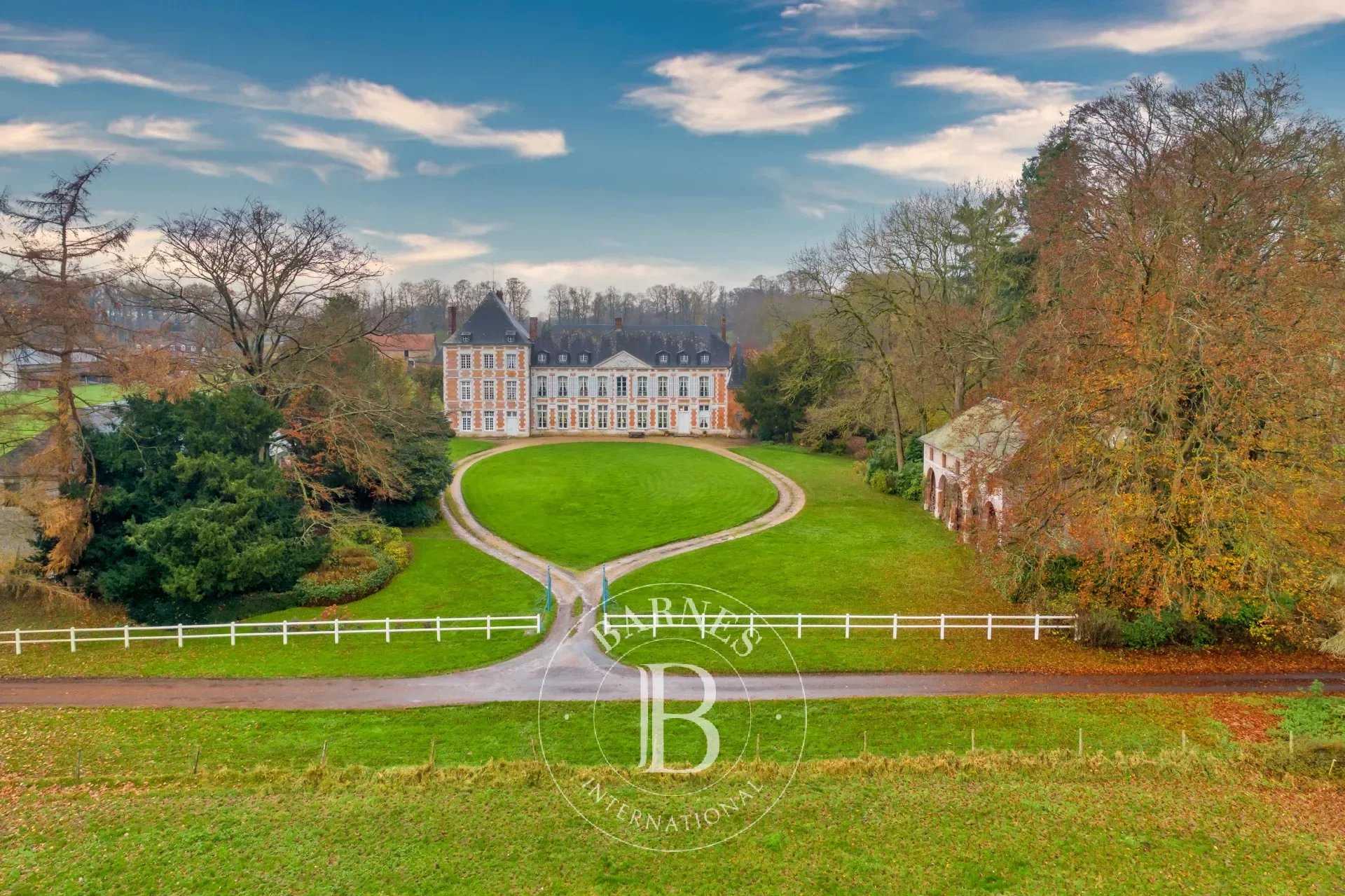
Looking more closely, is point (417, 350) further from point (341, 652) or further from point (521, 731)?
point (521, 731)

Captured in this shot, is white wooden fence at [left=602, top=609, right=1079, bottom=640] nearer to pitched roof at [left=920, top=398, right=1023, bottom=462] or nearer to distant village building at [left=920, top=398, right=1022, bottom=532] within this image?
distant village building at [left=920, top=398, right=1022, bottom=532]

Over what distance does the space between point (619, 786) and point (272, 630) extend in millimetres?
11811

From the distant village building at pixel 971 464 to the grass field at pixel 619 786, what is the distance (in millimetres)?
7229

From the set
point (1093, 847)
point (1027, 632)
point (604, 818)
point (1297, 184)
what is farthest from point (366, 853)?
point (1297, 184)

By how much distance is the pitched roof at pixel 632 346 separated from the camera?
54750mm

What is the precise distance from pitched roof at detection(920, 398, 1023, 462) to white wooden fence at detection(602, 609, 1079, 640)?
4066 mm

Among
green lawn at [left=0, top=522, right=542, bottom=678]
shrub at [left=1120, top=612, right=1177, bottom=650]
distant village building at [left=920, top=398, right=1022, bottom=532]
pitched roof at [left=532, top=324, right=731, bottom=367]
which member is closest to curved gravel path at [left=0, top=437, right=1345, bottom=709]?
green lawn at [left=0, top=522, right=542, bottom=678]

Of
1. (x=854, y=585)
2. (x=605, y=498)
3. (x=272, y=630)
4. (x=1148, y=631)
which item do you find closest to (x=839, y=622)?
(x=854, y=585)

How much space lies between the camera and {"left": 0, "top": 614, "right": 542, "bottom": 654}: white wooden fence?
17.9 metres

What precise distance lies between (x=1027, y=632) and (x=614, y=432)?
127 feet

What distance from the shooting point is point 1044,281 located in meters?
18.8

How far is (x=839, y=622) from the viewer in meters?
19.0

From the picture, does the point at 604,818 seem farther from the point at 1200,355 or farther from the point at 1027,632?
the point at 1200,355

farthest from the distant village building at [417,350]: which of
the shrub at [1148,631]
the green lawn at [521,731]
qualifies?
the shrub at [1148,631]
